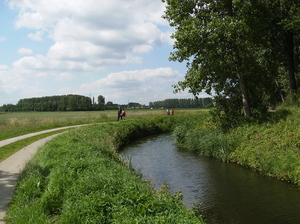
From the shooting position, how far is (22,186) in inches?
295

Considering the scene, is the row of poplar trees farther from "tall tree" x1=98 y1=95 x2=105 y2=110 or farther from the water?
"tall tree" x1=98 y1=95 x2=105 y2=110

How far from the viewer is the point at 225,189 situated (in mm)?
10859

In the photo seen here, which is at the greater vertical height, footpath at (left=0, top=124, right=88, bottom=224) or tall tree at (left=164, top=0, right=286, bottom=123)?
tall tree at (left=164, top=0, right=286, bottom=123)

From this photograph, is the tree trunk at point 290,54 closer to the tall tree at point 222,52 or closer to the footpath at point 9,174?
the tall tree at point 222,52

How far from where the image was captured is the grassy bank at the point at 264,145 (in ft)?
39.0

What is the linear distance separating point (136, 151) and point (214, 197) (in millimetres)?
10278

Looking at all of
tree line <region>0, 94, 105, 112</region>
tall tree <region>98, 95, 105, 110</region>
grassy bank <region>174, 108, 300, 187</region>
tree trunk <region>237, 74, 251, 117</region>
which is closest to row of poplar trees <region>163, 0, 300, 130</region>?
tree trunk <region>237, 74, 251, 117</region>

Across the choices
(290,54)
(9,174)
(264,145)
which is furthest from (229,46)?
(9,174)

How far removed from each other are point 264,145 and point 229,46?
6.72 metres

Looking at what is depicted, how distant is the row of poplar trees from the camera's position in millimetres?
16312

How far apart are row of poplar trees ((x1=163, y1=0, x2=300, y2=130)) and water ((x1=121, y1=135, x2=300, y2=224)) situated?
514 cm

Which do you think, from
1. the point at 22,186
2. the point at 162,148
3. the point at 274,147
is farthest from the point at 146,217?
the point at 162,148

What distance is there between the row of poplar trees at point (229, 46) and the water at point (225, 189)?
5.14 meters

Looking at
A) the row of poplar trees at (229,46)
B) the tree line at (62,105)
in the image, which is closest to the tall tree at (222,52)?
the row of poplar trees at (229,46)
